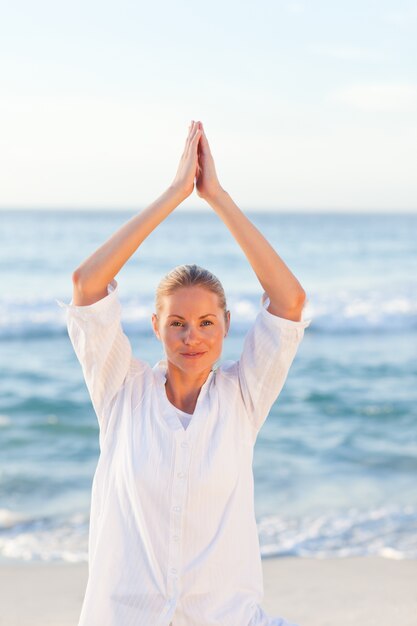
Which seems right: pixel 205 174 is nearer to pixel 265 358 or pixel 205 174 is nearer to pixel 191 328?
pixel 191 328

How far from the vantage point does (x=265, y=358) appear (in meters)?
2.63

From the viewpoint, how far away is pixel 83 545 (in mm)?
5438

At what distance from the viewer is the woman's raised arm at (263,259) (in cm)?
258

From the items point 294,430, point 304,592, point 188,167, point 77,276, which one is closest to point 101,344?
point 77,276

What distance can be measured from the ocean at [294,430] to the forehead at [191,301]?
286mm

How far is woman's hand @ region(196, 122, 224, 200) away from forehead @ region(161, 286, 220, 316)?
27 centimetres

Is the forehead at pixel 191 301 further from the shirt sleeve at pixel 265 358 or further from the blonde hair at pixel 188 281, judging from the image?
the shirt sleeve at pixel 265 358

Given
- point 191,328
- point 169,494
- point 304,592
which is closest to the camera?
point 169,494

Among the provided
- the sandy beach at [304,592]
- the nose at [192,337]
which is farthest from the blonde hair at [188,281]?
the sandy beach at [304,592]

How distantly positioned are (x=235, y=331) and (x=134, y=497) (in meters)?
13.1

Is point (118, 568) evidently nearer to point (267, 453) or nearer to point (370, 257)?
point (267, 453)

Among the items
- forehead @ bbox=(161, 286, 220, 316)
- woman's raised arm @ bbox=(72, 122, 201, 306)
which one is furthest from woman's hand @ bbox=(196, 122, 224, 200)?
forehead @ bbox=(161, 286, 220, 316)

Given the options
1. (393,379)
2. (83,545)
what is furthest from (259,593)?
(393,379)

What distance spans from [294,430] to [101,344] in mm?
6197
